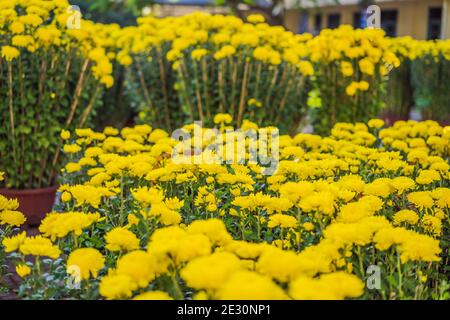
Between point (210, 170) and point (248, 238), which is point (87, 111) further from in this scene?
point (248, 238)

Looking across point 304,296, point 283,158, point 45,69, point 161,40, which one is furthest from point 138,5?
point 304,296

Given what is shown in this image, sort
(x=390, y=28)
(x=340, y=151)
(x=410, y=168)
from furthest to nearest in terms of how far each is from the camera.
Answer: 1. (x=390, y=28)
2. (x=340, y=151)
3. (x=410, y=168)

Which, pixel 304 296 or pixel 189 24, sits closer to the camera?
pixel 304 296

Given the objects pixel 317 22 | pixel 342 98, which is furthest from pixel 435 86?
pixel 317 22

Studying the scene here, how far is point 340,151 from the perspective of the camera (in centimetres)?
357

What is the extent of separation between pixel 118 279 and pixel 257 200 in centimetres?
84

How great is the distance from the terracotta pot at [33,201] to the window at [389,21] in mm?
16824

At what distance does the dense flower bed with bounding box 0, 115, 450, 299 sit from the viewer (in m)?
1.66

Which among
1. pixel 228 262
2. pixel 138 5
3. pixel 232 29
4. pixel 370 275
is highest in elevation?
pixel 138 5

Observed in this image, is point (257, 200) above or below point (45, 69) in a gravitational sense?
below

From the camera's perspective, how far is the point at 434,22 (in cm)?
1833

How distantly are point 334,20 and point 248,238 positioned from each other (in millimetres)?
20942

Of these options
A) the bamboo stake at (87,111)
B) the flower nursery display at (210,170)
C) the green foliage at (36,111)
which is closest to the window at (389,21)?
the flower nursery display at (210,170)

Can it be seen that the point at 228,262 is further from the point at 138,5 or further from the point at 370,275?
the point at 138,5
